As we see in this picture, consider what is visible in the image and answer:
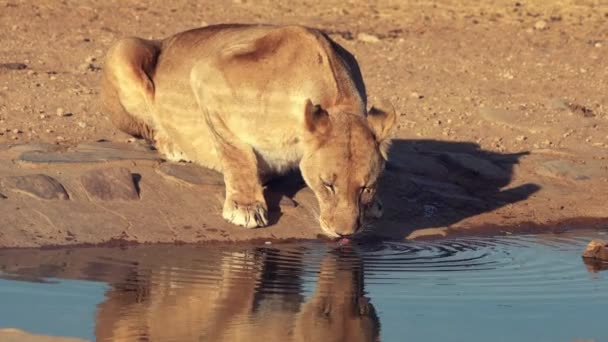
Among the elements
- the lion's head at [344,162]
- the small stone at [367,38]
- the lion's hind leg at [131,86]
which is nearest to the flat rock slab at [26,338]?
the lion's head at [344,162]

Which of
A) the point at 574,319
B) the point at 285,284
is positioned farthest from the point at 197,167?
the point at 574,319

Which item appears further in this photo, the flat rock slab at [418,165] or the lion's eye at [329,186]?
the flat rock slab at [418,165]

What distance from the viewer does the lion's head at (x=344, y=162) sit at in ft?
26.3

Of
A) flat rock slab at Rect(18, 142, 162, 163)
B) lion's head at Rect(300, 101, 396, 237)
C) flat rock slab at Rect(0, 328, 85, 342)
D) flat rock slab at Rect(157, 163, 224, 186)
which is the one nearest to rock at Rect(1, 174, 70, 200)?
flat rock slab at Rect(18, 142, 162, 163)

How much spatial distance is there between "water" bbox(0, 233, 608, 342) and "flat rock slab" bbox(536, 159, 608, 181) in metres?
1.60

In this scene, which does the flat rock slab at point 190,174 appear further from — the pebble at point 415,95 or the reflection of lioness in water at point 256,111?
the pebble at point 415,95

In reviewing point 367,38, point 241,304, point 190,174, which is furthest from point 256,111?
point 367,38

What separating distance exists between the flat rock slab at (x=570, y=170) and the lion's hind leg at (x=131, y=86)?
2875 mm

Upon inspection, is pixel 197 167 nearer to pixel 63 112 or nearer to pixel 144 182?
pixel 144 182

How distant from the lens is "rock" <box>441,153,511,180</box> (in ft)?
34.0

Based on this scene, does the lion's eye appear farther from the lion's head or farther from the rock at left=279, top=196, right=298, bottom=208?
the rock at left=279, top=196, right=298, bottom=208

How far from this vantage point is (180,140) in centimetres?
963

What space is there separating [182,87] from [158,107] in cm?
31

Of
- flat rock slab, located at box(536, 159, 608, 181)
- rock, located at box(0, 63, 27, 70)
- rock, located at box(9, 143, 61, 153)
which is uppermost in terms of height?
rock, located at box(9, 143, 61, 153)
